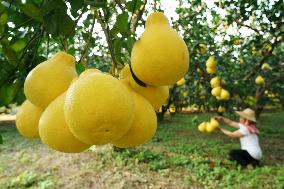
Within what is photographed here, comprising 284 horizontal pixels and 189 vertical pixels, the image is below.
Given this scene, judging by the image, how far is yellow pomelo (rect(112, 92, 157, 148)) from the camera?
0.80 m

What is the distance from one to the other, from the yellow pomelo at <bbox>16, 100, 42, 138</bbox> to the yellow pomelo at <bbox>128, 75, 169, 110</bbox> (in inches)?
9.8

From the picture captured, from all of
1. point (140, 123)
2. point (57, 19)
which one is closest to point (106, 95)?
point (140, 123)

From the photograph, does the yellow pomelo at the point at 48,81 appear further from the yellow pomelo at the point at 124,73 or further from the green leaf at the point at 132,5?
the green leaf at the point at 132,5

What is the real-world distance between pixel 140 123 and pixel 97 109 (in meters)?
0.14

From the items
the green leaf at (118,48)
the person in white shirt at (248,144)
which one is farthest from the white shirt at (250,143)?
the green leaf at (118,48)

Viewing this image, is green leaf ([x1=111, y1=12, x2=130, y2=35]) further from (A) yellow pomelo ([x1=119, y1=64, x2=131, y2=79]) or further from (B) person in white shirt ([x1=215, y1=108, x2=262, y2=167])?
(B) person in white shirt ([x1=215, y1=108, x2=262, y2=167])

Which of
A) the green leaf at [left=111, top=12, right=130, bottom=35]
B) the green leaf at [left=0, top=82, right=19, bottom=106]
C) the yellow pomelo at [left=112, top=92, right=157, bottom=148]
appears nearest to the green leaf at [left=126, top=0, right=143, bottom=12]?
the green leaf at [left=111, top=12, right=130, bottom=35]

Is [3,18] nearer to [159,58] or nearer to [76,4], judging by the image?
[76,4]

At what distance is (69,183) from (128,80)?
5.13 metres

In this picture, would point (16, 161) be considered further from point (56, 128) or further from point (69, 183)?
point (56, 128)

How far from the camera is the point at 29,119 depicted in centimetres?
92

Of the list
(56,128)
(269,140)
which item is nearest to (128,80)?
(56,128)

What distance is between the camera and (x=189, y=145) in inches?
327

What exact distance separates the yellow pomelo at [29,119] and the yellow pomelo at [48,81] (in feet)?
0.21
